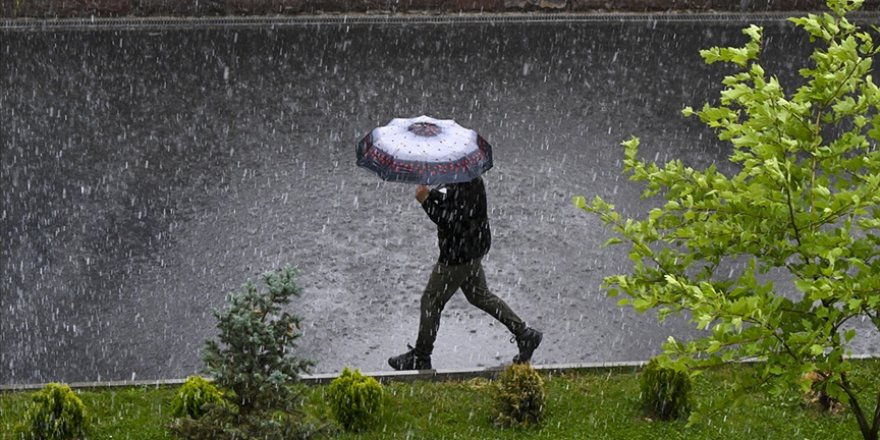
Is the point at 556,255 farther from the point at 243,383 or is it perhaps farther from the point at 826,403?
the point at 243,383

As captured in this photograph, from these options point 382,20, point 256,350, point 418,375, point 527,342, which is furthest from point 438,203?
point 382,20

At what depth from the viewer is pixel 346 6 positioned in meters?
22.0

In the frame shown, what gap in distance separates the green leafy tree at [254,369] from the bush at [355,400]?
2.31 feet

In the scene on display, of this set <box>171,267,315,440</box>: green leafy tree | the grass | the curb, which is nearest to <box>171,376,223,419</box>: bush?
the grass

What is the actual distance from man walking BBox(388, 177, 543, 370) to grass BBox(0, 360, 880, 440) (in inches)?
21.0

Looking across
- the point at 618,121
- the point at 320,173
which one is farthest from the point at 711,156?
the point at 320,173

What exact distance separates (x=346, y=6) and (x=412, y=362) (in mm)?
12312

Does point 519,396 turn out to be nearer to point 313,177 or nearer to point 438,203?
point 438,203

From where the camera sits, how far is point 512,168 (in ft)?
51.6

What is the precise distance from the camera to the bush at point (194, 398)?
9.18m

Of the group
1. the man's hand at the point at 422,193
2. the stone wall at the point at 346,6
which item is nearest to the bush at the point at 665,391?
A: the man's hand at the point at 422,193

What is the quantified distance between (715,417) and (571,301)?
2808 mm

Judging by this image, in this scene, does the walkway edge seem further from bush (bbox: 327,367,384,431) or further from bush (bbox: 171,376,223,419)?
bush (bbox: 171,376,223,419)

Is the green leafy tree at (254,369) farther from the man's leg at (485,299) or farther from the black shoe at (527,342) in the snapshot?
the black shoe at (527,342)
